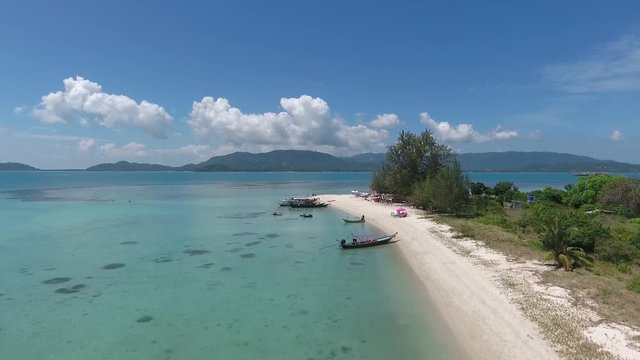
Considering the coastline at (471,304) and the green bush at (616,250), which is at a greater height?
the green bush at (616,250)

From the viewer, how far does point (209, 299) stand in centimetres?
2561

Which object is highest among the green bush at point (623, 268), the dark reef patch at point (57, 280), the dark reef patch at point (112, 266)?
the green bush at point (623, 268)

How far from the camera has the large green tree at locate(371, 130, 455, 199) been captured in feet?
233

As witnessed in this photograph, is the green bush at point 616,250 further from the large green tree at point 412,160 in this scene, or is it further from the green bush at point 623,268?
the large green tree at point 412,160

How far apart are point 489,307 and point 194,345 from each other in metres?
14.2

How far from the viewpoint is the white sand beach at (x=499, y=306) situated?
1675 cm

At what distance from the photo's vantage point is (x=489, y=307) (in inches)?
848

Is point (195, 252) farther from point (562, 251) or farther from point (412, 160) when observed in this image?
point (412, 160)

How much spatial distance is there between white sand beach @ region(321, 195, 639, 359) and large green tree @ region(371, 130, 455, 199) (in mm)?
35056

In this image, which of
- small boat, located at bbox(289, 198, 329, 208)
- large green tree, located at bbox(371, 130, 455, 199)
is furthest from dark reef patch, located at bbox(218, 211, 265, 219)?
large green tree, located at bbox(371, 130, 455, 199)

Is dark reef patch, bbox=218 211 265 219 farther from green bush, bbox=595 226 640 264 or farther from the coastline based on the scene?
green bush, bbox=595 226 640 264

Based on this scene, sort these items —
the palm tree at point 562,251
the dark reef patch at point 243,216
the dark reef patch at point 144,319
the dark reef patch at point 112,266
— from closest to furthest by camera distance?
the dark reef patch at point 144,319 < the palm tree at point 562,251 < the dark reef patch at point 112,266 < the dark reef patch at point 243,216

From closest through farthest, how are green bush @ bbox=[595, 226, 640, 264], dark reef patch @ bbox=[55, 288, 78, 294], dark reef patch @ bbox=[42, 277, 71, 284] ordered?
dark reef patch @ bbox=[55, 288, 78, 294] < green bush @ bbox=[595, 226, 640, 264] < dark reef patch @ bbox=[42, 277, 71, 284]

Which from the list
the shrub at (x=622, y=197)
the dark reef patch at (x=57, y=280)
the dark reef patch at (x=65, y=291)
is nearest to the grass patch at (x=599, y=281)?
the shrub at (x=622, y=197)
